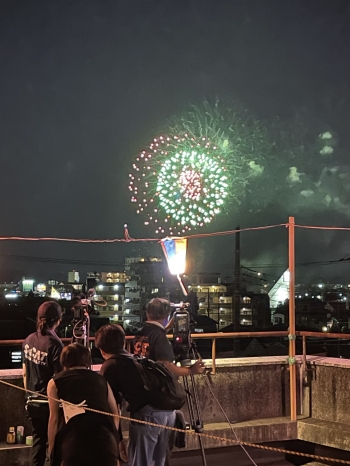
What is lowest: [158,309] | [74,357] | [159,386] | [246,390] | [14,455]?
[14,455]

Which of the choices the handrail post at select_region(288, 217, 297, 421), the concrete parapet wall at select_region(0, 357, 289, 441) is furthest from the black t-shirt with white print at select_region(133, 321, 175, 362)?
the handrail post at select_region(288, 217, 297, 421)

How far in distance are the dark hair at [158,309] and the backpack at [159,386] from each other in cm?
62

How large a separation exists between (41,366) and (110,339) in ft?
3.35

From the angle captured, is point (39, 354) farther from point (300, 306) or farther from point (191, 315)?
point (300, 306)

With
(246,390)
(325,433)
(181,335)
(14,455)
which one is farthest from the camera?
(246,390)

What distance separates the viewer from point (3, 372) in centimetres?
643

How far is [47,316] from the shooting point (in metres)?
5.05

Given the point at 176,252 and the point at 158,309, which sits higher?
the point at 176,252

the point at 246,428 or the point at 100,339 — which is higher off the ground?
the point at 100,339

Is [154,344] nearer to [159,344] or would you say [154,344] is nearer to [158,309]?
[159,344]

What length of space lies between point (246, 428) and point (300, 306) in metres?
58.1

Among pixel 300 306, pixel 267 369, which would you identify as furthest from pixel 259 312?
pixel 267 369

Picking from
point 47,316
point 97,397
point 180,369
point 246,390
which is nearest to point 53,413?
point 97,397

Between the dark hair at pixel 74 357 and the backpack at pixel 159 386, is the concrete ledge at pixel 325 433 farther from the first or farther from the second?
the dark hair at pixel 74 357
